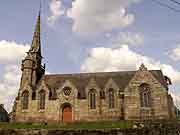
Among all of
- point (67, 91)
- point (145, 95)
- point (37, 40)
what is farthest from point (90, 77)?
point (37, 40)

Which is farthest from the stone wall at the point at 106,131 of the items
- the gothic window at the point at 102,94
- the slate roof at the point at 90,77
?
the gothic window at the point at 102,94

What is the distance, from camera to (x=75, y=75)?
45.2 m

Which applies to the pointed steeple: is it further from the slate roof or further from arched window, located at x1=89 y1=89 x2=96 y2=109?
arched window, located at x1=89 y1=89 x2=96 y2=109

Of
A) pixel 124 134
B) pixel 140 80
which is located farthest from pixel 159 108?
pixel 124 134

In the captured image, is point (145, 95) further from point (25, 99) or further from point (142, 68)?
point (25, 99)

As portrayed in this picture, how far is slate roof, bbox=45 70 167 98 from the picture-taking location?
41.0m

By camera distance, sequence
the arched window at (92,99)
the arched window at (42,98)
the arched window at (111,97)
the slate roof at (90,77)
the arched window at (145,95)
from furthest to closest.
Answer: the slate roof at (90,77) → the arched window at (42,98) → the arched window at (92,99) → the arched window at (111,97) → the arched window at (145,95)

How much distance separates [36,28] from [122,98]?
22684 mm

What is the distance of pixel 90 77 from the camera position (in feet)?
144

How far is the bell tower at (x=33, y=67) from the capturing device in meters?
43.4

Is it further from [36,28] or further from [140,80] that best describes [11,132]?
[36,28]

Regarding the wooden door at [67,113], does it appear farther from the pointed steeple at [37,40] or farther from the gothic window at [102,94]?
the pointed steeple at [37,40]

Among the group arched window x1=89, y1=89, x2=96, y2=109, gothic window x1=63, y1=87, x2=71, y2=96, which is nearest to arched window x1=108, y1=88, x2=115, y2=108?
arched window x1=89, y1=89, x2=96, y2=109

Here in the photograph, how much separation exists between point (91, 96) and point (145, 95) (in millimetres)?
8337
